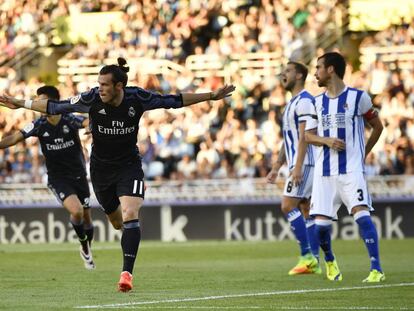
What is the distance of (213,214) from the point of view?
25.2m

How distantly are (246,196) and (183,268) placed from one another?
9527mm

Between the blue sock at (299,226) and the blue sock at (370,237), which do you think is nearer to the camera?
the blue sock at (370,237)

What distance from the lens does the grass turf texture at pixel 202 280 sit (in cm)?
1016

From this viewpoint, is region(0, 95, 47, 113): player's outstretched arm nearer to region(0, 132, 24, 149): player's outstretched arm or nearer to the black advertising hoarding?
region(0, 132, 24, 149): player's outstretched arm

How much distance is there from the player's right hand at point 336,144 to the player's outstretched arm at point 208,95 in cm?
142

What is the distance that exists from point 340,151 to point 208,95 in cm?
178

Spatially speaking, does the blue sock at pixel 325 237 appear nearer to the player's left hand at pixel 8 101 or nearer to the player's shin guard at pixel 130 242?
the player's shin guard at pixel 130 242

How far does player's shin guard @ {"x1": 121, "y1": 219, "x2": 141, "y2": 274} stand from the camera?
11.3m

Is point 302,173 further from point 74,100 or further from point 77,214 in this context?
point 74,100

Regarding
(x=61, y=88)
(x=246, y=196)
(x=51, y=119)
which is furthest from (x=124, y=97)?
(x=61, y=88)

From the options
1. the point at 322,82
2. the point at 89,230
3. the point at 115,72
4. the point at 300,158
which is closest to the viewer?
the point at 115,72

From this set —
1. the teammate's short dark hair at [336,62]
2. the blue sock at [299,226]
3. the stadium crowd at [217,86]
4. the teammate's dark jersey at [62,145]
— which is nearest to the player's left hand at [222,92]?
the teammate's short dark hair at [336,62]

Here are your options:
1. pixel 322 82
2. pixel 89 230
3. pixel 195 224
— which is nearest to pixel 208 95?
pixel 322 82

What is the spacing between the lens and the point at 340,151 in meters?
12.6
